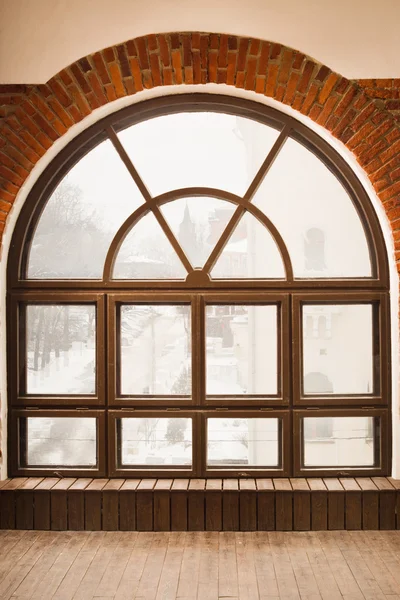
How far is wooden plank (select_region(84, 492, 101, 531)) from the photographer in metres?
4.25

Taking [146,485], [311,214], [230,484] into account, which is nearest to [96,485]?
[146,485]

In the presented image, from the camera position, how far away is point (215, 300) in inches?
177

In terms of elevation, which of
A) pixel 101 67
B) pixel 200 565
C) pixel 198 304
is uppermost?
pixel 101 67

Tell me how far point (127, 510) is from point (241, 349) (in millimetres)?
1374

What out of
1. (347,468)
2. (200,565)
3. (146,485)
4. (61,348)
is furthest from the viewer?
(61,348)

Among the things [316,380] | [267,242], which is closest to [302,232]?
[267,242]

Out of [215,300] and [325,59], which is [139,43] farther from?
[215,300]

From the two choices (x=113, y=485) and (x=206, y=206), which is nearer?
(x=113, y=485)

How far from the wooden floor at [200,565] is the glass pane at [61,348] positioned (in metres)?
1.02

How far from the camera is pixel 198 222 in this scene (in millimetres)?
4520

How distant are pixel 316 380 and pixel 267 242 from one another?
3.49 feet

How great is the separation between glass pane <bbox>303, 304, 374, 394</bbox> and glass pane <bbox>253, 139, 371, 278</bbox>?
1.03 feet

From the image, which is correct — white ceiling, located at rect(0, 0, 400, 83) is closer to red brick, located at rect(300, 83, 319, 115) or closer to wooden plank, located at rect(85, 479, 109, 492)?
red brick, located at rect(300, 83, 319, 115)

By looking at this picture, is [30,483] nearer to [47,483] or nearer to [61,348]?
[47,483]
